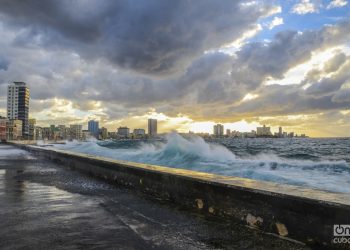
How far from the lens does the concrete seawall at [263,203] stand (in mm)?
4125

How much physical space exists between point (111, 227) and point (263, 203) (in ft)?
7.08

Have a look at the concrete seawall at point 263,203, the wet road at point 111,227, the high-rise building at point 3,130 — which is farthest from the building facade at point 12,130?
the concrete seawall at point 263,203

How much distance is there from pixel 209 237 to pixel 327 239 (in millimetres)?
1420

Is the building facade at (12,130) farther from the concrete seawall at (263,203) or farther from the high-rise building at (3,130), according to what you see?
the concrete seawall at (263,203)

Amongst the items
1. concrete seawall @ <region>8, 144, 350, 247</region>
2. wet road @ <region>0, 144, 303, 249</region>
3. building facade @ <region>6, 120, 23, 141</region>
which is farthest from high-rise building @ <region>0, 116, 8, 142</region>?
concrete seawall @ <region>8, 144, 350, 247</region>

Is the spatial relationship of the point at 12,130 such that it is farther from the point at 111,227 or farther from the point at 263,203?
the point at 263,203

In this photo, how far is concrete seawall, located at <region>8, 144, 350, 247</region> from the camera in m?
4.12

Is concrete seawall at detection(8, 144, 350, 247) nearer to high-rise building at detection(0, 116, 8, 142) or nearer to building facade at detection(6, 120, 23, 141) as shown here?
high-rise building at detection(0, 116, 8, 142)

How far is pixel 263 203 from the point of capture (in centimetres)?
497

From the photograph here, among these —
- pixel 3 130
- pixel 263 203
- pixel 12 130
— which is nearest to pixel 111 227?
pixel 263 203

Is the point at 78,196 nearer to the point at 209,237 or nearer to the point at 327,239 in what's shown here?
the point at 209,237

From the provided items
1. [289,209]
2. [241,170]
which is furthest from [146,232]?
[241,170]

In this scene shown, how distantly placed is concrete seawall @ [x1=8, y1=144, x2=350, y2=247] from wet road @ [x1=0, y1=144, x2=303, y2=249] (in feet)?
0.68

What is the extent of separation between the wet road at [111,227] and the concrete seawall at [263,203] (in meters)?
0.21
